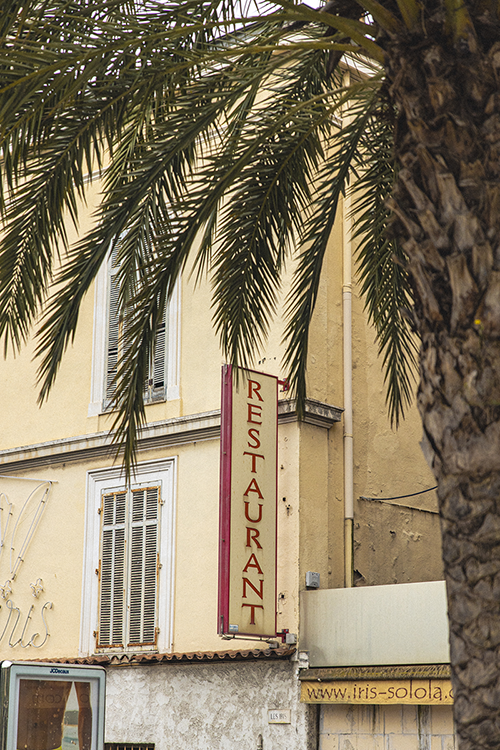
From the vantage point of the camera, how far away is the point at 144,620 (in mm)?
13180

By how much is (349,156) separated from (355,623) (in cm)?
600

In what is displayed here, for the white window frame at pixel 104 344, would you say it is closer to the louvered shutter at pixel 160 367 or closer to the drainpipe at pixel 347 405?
the louvered shutter at pixel 160 367

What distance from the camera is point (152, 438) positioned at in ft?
44.7

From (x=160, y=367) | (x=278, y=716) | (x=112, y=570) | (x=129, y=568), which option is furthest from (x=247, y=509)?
(x=160, y=367)

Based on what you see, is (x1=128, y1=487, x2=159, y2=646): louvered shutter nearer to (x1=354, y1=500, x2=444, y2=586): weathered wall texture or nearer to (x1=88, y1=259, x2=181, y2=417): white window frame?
(x1=88, y1=259, x2=181, y2=417): white window frame

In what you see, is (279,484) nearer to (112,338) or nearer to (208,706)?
(208,706)

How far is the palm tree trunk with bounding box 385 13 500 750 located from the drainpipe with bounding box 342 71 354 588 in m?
7.28

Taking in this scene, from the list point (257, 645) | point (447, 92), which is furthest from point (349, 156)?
point (257, 645)

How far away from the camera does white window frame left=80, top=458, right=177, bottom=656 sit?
13.0 meters

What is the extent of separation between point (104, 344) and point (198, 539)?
3.46 m

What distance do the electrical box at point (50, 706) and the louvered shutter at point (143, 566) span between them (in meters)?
3.41

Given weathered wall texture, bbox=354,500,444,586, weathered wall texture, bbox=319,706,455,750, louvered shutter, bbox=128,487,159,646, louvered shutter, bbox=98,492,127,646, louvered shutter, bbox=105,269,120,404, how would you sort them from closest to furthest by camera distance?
1. weathered wall texture, bbox=319,706,455,750
2. weathered wall texture, bbox=354,500,444,586
3. louvered shutter, bbox=128,487,159,646
4. louvered shutter, bbox=98,492,127,646
5. louvered shutter, bbox=105,269,120,404

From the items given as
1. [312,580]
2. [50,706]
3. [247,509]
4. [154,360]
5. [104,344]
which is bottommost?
[50,706]

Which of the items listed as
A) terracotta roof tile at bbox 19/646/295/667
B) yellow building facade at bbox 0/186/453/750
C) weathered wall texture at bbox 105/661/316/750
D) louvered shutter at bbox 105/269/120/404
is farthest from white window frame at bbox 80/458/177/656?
louvered shutter at bbox 105/269/120/404
